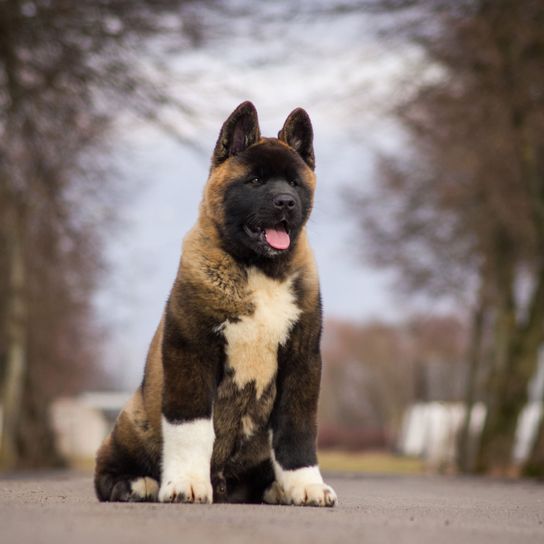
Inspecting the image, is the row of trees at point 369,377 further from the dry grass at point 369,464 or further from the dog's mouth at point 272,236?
the dog's mouth at point 272,236

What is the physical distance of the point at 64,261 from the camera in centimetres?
2595

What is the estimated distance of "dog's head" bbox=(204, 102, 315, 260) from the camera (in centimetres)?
602

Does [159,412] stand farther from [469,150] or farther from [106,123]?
[469,150]

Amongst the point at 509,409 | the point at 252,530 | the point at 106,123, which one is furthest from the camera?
the point at 509,409

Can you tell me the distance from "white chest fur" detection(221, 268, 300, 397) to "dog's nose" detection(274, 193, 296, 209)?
1.58 ft

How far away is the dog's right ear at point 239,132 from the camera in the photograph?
6266mm

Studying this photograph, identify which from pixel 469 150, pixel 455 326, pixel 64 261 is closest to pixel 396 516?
pixel 469 150

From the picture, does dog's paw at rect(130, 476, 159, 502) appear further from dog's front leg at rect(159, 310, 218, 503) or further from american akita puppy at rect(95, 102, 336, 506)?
dog's front leg at rect(159, 310, 218, 503)

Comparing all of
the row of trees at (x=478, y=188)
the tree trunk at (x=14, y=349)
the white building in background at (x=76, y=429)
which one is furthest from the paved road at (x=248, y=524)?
the tree trunk at (x=14, y=349)

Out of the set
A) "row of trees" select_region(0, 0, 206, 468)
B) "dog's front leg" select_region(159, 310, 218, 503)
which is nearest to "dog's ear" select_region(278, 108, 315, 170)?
"dog's front leg" select_region(159, 310, 218, 503)

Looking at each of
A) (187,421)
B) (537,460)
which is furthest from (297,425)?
(537,460)

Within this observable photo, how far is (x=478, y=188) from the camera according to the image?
23719 mm

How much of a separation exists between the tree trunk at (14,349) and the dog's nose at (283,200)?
16505 mm

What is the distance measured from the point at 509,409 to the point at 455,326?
25.4 metres
